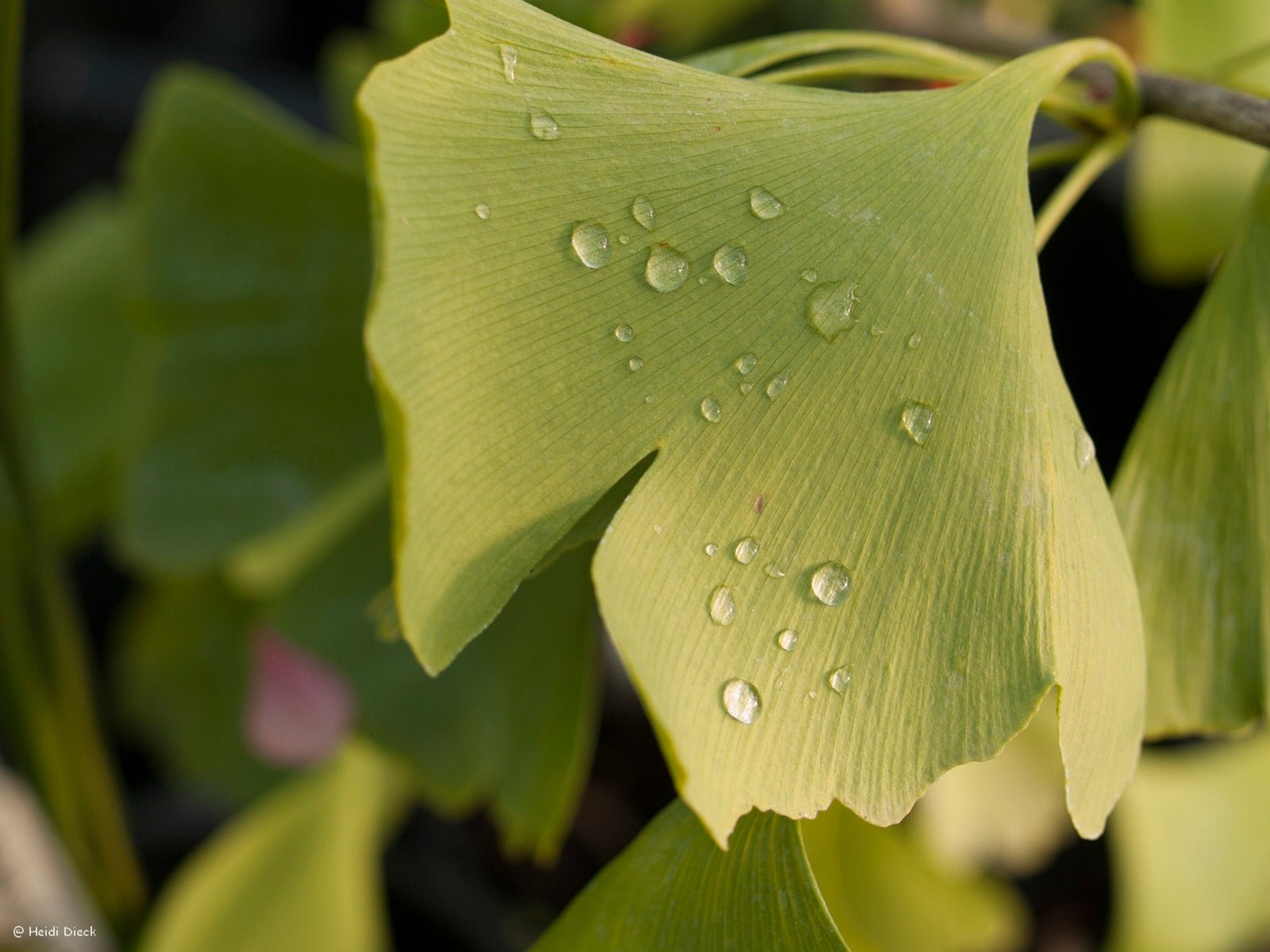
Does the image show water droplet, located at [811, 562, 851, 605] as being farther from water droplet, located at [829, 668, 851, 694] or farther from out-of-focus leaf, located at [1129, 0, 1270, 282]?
out-of-focus leaf, located at [1129, 0, 1270, 282]

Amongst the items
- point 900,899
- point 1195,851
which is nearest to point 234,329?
point 900,899

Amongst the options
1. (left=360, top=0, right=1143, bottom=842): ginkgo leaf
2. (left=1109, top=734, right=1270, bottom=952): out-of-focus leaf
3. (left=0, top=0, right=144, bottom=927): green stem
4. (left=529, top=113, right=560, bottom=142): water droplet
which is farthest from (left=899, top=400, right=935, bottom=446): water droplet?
(left=1109, top=734, right=1270, bottom=952): out-of-focus leaf

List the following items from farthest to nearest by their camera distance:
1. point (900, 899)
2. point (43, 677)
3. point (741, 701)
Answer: point (900, 899), point (43, 677), point (741, 701)

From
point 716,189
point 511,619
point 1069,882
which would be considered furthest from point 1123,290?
point 716,189

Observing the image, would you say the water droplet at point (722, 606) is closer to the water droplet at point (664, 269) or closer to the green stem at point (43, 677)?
the water droplet at point (664, 269)

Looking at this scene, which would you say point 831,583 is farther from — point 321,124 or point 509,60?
point 321,124

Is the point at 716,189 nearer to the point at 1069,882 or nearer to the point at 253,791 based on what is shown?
the point at 253,791
